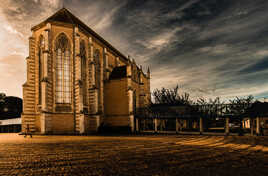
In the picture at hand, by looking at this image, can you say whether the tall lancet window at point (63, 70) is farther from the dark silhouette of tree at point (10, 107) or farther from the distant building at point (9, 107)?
the dark silhouette of tree at point (10, 107)

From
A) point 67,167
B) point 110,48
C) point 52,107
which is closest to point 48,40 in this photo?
point 52,107

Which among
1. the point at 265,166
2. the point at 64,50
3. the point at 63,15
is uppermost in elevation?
the point at 63,15

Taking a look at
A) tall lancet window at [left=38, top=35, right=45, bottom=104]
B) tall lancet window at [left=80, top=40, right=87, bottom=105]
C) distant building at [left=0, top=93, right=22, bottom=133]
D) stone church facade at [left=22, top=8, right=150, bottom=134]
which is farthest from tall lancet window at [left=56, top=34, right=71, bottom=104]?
distant building at [left=0, top=93, right=22, bottom=133]

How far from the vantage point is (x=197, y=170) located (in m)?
5.04

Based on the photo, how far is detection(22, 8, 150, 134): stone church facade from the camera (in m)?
22.5

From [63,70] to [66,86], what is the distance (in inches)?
91.5

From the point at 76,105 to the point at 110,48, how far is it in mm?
16395

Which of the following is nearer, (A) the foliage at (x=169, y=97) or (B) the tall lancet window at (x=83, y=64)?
(B) the tall lancet window at (x=83, y=64)

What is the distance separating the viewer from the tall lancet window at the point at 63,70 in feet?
77.0

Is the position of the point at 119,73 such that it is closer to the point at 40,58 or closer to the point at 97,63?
the point at 97,63

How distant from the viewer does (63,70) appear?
24125mm

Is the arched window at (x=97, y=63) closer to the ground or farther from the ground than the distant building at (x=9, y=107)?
farther from the ground

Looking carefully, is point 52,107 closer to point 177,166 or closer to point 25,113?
point 25,113

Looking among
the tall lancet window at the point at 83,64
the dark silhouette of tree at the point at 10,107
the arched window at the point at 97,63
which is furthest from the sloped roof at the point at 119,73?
the dark silhouette of tree at the point at 10,107
